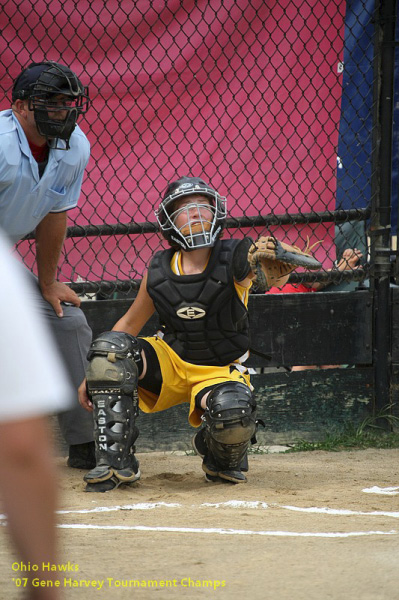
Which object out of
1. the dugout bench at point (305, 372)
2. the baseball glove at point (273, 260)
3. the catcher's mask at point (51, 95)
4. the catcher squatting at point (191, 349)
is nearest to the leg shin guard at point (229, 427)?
the catcher squatting at point (191, 349)

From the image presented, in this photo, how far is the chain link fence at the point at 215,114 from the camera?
5535 millimetres

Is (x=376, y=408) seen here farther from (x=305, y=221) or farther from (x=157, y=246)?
(x=157, y=246)

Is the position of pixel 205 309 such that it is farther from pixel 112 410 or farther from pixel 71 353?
pixel 71 353

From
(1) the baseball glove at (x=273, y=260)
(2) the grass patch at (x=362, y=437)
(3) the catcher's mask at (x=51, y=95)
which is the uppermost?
(3) the catcher's mask at (x=51, y=95)

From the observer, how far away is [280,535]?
3.23 meters

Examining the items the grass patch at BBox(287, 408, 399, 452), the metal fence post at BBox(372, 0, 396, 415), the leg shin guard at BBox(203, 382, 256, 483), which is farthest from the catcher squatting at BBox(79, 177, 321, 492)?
the metal fence post at BBox(372, 0, 396, 415)

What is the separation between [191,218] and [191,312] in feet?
1.55

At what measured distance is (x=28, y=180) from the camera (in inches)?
168

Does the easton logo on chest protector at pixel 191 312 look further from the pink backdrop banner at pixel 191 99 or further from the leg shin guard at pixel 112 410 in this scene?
the pink backdrop banner at pixel 191 99

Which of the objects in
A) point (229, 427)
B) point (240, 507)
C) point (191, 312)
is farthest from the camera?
point (191, 312)

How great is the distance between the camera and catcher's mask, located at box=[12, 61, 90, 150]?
4.19 meters

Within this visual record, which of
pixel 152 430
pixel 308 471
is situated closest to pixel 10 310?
pixel 308 471

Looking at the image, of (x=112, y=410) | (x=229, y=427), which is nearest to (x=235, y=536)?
(x=229, y=427)

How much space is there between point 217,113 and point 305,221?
92 centimetres
